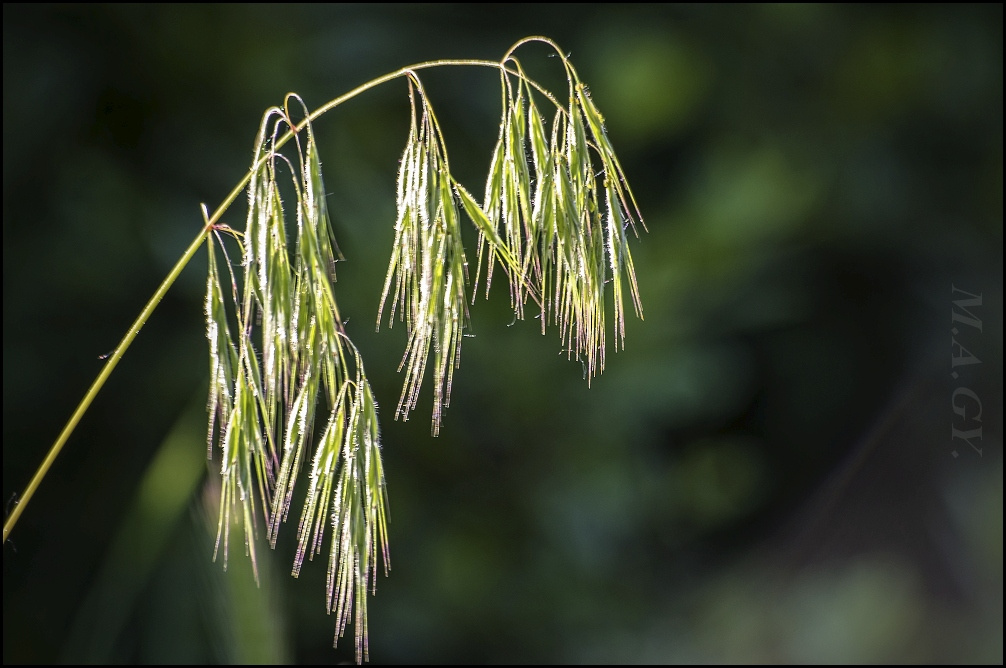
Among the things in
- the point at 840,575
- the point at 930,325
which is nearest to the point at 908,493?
the point at 840,575

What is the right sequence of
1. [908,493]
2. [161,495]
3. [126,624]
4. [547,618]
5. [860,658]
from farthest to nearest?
[908,493]
[547,618]
[860,658]
[126,624]
[161,495]

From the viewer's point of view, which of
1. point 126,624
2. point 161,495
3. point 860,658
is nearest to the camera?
point 161,495

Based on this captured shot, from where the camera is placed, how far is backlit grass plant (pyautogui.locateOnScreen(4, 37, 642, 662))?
13.4 inches

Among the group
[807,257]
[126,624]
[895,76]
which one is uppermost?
[895,76]

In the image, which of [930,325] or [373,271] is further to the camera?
[930,325]

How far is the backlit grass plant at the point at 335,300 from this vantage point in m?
0.34

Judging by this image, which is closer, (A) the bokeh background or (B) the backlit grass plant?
(B) the backlit grass plant

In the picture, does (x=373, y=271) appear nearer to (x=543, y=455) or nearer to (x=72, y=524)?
(x=543, y=455)

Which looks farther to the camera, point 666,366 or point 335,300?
point 666,366

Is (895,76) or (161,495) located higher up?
(895,76)

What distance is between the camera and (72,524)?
4.42 feet

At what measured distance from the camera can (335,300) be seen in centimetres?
37

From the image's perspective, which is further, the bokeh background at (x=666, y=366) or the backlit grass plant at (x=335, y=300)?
the bokeh background at (x=666, y=366)

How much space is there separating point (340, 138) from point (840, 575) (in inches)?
44.6
